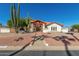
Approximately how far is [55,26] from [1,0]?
622 inches

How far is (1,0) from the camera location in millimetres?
3955

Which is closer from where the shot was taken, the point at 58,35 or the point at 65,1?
the point at 65,1

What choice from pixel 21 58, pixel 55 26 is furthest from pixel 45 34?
pixel 21 58

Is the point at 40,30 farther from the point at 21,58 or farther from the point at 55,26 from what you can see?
the point at 21,58

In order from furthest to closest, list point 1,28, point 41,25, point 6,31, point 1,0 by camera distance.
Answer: point 1,28 < point 6,31 < point 41,25 < point 1,0

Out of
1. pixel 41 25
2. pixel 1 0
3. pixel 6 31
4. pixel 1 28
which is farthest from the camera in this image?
pixel 1 28

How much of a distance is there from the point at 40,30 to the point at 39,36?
86cm

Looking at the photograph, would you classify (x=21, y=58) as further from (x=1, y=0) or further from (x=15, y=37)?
(x=15, y=37)

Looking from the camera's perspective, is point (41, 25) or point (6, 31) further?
point (6, 31)

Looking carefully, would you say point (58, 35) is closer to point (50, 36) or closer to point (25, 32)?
point (50, 36)

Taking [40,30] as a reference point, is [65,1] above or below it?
above

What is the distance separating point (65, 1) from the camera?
3971mm

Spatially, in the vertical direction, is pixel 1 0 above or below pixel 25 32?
above

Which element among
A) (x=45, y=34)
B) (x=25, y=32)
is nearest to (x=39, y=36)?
(x=45, y=34)
